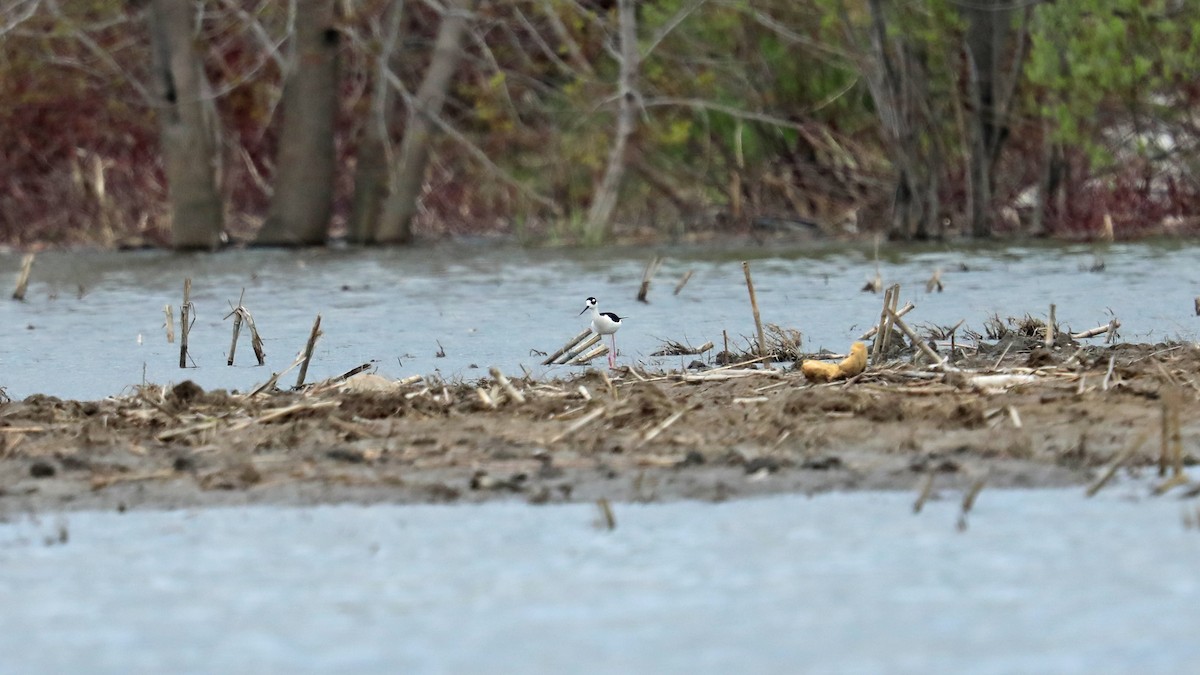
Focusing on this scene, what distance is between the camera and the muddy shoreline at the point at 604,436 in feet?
24.9

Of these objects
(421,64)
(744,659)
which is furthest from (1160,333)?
(421,64)

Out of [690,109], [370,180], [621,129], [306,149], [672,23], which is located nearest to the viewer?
[672,23]

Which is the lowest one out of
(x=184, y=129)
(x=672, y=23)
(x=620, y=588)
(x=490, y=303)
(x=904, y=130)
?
(x=490, y=303)

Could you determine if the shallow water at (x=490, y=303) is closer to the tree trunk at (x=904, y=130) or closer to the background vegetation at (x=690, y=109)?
the tree trunk at (x=904, y=130)

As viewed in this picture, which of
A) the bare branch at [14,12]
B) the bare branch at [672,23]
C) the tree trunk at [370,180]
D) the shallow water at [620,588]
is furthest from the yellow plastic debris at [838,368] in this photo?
the tree trunk at [370,180]

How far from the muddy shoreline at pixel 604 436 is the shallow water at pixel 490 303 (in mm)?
1563

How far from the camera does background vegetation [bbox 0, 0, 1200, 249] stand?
88.8 ft

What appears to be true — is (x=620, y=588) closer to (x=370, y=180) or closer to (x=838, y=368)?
(x=838, y=368)

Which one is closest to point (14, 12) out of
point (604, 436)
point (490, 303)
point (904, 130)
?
point (904, 130)

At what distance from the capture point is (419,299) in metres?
18.2

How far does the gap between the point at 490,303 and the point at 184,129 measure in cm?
1253

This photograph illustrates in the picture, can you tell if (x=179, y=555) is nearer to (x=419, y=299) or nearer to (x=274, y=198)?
(x=419, y=299)

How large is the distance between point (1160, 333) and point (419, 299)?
Answer: 24.6 ft

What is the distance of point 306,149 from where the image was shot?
29750mm
